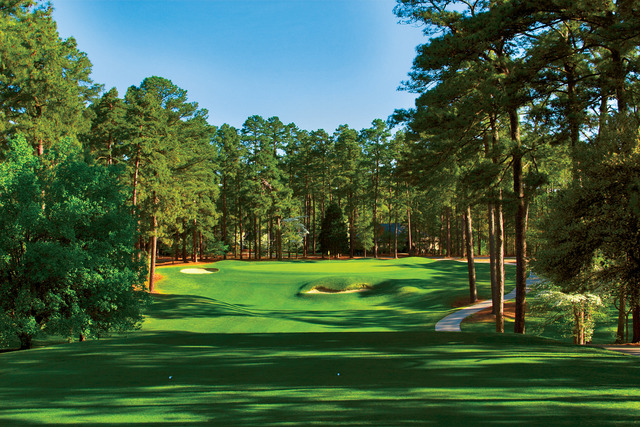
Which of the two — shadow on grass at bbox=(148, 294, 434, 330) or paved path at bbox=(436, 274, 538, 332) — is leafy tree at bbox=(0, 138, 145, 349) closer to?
shadow on grass at bbox=(148, 294, 434, 330)

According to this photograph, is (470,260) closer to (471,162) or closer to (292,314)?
(471,162)

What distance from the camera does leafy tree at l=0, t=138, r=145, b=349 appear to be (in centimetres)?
1405

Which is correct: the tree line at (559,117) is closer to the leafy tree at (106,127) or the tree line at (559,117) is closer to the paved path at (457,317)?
the paved path at (457,317)

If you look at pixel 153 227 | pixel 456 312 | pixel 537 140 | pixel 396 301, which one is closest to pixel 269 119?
pixel 153 227

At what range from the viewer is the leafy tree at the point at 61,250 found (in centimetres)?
1405

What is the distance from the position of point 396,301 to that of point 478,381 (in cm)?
2461

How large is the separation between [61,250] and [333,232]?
47738 mm

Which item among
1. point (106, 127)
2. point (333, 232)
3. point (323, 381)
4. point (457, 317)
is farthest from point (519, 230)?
point (333, 232)

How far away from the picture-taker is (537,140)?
1528 centimetres

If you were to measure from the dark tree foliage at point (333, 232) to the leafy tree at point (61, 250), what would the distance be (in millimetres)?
44756

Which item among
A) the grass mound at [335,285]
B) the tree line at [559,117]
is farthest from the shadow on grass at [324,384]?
the grass mound at [335,285]

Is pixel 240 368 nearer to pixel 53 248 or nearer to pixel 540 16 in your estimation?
pixel 53 248

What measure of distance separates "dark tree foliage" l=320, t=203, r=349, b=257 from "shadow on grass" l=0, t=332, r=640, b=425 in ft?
161

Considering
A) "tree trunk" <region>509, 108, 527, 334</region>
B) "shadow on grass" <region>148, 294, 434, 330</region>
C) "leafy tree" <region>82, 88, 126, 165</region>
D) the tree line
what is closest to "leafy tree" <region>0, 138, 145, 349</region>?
"shadow on grass" <region>148, 294, 434, 330</region>
